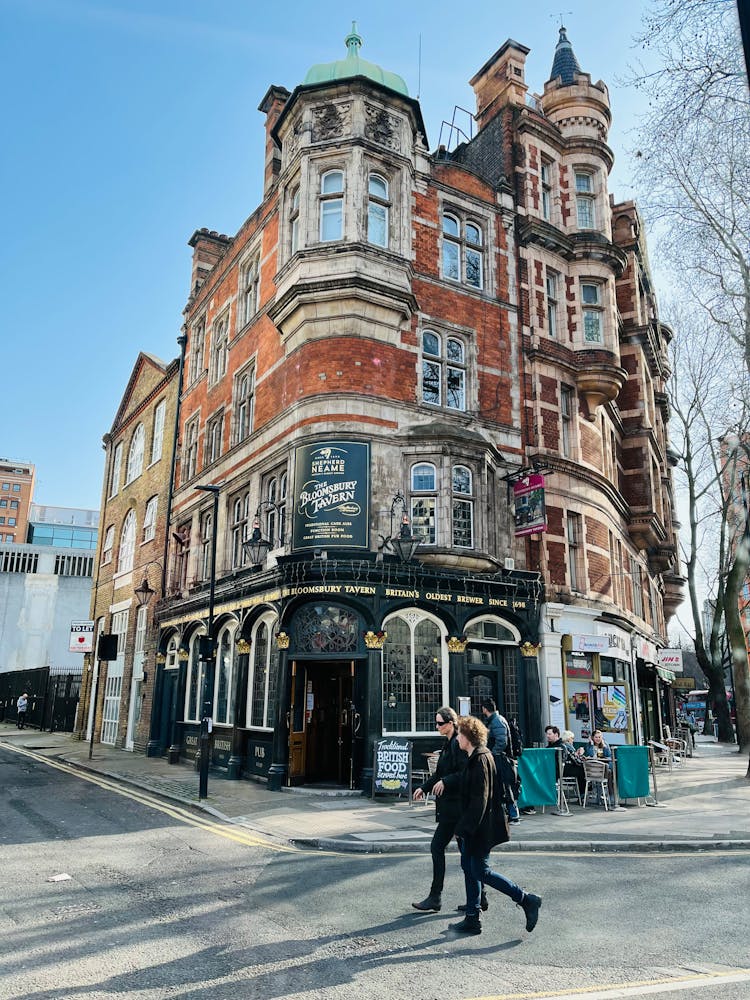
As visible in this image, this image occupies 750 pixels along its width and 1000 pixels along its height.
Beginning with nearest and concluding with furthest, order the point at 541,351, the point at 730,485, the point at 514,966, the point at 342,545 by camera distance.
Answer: the point at 514,966 < the point at 342,545 < the point at 541,351 < the point at 730,485

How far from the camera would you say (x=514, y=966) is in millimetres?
5426

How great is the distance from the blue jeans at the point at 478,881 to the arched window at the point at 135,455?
27563 mm

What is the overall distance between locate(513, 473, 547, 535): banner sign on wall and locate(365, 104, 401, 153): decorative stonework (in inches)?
369

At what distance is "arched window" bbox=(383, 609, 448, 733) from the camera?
53.9 feet

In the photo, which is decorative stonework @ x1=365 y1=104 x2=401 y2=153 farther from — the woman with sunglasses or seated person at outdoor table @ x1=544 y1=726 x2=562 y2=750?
the woman with sunglasses

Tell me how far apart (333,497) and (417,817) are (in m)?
7.17

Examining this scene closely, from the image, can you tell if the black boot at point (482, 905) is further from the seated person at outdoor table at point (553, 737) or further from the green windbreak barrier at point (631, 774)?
the green windbreak barrier at point (631, 774)

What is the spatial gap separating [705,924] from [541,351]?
17.1 m

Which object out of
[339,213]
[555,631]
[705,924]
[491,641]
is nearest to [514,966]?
[705,924]

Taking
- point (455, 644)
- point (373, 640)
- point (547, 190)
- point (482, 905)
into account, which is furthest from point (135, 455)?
point (482, 905)

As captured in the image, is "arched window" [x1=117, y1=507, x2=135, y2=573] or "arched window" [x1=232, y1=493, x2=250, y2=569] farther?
"arched window" [x1=117, y1=507, x2=135, y2=573]

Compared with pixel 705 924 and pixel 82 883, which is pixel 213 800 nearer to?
pixel 82 883

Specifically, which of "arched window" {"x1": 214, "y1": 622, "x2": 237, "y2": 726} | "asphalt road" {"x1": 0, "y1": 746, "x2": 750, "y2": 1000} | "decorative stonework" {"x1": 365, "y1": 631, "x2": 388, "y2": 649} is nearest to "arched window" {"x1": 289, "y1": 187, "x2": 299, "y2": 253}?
"arched window" {"x1": 214, "y1": 622, "x2": 237, "y2": 726}

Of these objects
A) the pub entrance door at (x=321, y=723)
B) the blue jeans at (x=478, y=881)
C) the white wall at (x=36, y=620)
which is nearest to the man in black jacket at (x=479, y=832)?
the blue jeans at (x=478, y=881)
